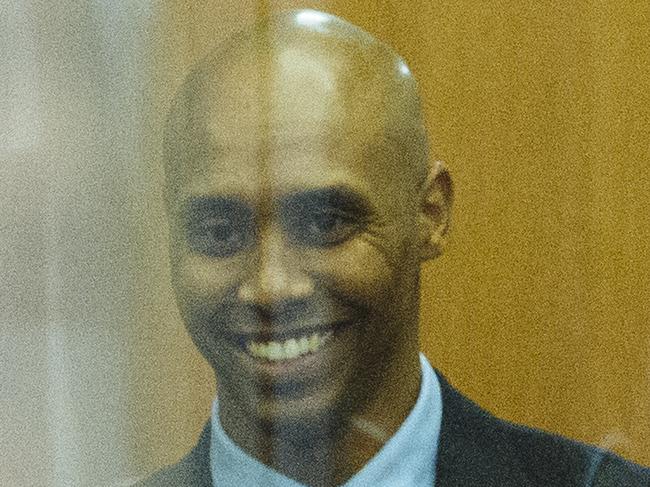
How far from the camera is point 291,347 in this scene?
2.28 ft

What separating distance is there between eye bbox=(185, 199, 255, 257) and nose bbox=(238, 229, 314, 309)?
0.05 ft

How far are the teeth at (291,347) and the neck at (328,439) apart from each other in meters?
0.06

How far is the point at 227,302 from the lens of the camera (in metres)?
0.69

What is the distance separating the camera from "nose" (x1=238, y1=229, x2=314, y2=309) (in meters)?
0.67

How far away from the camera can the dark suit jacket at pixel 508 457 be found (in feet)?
2.36

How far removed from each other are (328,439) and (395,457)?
0.20ft

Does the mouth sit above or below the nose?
below

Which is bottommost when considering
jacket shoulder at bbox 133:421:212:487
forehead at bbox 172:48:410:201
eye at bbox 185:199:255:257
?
jacket shoulder at bbox 133:421:212:487

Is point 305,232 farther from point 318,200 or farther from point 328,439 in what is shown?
point 328,439

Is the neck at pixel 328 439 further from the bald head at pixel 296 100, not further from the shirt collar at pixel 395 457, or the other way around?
the bald head at pixel 296 100

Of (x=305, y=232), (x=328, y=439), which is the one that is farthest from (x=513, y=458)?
(x=305, y=232)

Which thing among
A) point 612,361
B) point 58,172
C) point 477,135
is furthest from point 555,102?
point 58,172

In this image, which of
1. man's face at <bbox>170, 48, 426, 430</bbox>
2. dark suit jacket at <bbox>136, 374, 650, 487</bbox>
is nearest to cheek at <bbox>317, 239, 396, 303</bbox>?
man's face at <bbox>170, 48, 426, 430</bbox>

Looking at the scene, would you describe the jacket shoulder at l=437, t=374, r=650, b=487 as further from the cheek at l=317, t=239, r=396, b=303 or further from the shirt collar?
the cheek at l=317, t=239, r=396, b=303
